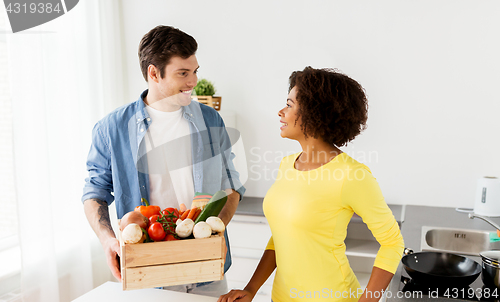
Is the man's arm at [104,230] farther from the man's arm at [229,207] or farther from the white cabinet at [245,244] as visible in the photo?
the white cabinet at [245,244]

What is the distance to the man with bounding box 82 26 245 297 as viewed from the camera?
4.63ft

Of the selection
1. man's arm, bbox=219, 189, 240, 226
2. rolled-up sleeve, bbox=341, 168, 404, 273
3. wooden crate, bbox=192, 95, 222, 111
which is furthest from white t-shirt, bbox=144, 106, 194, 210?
wooden crate, bbox=192, 95, 222, 111

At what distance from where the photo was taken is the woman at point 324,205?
3.60 ft

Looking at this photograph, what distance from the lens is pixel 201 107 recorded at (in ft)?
5.11

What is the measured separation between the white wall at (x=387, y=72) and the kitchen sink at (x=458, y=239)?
0.52 metres

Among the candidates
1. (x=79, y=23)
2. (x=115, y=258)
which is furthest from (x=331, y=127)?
(x=79, y=23)

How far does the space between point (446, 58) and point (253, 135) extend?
139cm

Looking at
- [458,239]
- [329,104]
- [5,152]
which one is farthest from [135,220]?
[458,239]

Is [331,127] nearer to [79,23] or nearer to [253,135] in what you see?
[253,135]

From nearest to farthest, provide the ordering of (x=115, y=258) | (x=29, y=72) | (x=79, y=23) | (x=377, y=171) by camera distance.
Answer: (x=115, y=258) → (x=29, y=72) → (x=79, y=23) → (x=377, y=171)

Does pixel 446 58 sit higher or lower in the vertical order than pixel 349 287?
higher

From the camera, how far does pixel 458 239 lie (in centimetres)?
213

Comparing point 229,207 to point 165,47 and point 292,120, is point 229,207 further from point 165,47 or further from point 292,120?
point 165,47

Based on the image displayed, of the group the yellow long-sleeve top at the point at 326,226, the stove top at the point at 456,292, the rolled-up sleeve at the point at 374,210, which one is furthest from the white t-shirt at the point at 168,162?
the stove top at the point at 456,292
